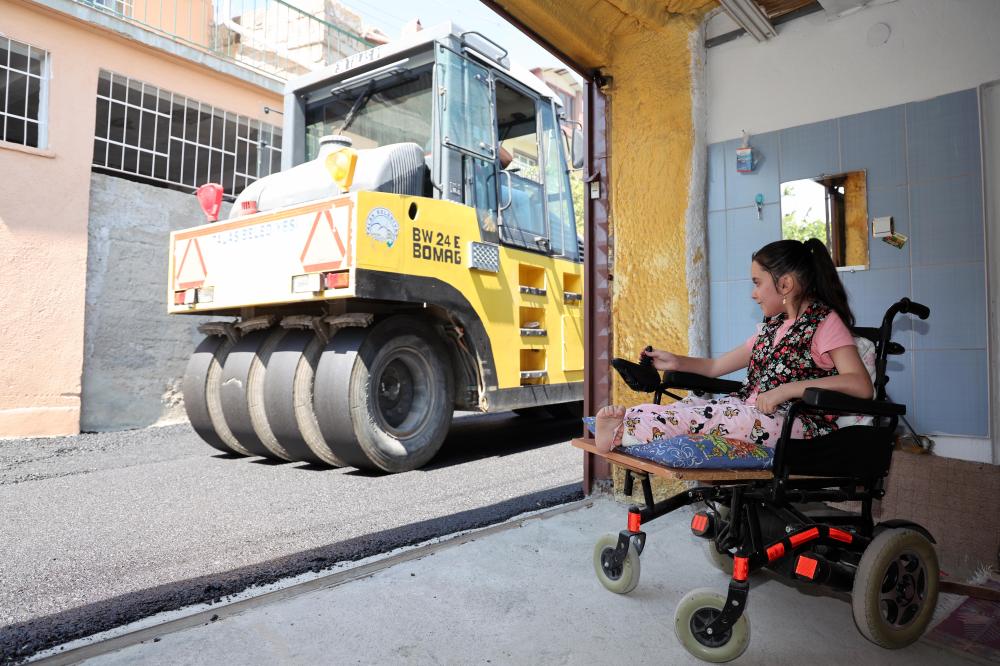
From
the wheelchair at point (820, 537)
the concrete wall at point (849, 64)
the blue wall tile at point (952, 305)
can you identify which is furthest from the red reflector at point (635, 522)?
the concrete wall at point (849, 64)

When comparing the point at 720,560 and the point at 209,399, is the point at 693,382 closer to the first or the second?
the point at 720,560

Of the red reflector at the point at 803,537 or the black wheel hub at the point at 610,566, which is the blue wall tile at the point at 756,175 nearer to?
the red reflector at the point at 803,537

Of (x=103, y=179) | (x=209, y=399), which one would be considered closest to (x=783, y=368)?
(x=209, y=399)

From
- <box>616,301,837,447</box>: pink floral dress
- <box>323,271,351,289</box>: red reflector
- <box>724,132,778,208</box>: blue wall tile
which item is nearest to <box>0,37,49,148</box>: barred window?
<box>323,271,351,289</box>: red reflector

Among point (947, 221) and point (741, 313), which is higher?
point (947, 221)

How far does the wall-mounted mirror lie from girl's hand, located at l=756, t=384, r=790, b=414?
42.9 inches

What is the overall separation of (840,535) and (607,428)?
71 centimetres

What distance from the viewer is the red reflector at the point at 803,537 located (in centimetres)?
186

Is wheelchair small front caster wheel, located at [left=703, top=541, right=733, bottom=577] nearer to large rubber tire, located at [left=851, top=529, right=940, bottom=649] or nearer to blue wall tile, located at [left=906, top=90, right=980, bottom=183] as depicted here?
large rubber tire, located at [left=851, top=529, right=940, bottom=649]

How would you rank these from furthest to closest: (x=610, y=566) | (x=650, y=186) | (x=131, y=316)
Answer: (x=131, y=316), (x=650, y=186), (x=610, y=566)

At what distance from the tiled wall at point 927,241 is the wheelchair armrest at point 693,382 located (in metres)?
0.75

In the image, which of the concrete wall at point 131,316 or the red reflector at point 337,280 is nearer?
the red reflector at point 337,280

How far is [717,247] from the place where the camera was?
3207 mm

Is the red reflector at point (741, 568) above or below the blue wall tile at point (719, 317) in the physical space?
below
